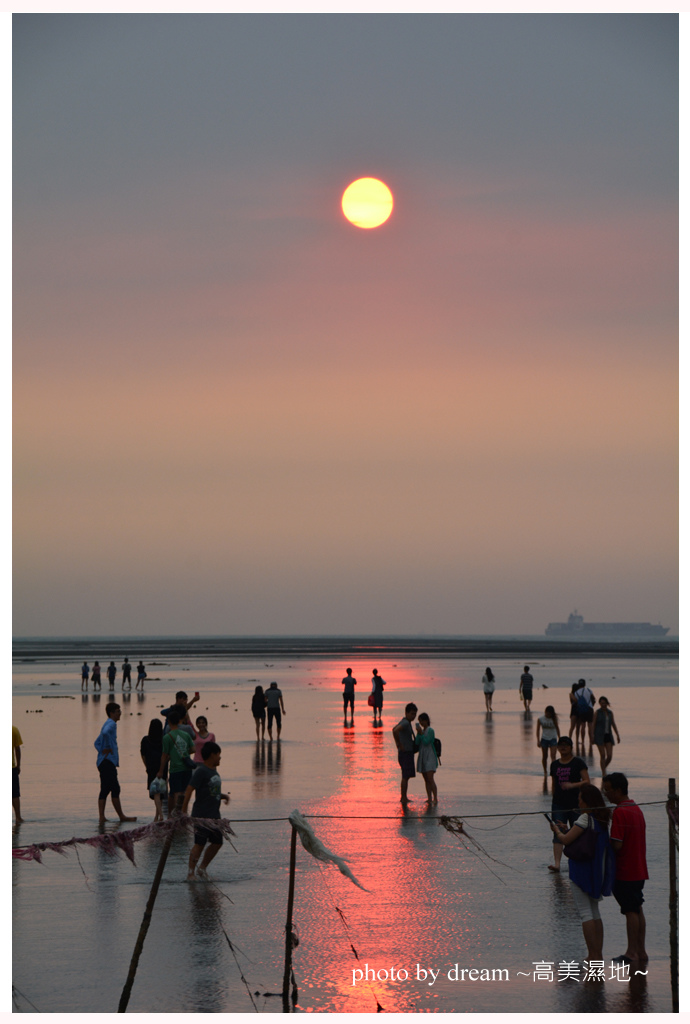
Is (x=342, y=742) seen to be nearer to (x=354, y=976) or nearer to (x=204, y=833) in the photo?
(x=204, y=833)

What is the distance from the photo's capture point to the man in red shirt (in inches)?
362

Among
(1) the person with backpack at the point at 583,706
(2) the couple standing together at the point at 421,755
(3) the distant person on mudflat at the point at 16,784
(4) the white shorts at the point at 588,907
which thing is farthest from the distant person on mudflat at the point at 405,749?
(4) the white shorts at the point at 588,907

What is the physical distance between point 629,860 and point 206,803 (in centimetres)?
551

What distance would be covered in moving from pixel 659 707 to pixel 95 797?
80.8 feet

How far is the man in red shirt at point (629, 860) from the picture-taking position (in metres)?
9.20

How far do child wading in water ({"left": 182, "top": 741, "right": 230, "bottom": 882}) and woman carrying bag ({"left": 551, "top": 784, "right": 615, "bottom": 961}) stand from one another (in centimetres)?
464

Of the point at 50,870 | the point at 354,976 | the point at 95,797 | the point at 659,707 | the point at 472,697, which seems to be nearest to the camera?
the point at 354,976

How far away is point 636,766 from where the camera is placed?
21.2 m

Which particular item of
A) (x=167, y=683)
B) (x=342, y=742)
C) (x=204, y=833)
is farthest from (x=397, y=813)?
(x=167, y=683)

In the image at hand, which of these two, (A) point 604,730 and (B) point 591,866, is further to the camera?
(A) point 604,730

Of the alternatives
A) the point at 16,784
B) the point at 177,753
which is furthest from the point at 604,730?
the point at 16,784

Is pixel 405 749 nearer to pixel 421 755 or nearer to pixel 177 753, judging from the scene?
pixel 421 755

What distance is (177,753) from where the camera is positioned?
15.2 m

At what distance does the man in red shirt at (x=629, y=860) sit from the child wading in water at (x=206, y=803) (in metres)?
4.95
